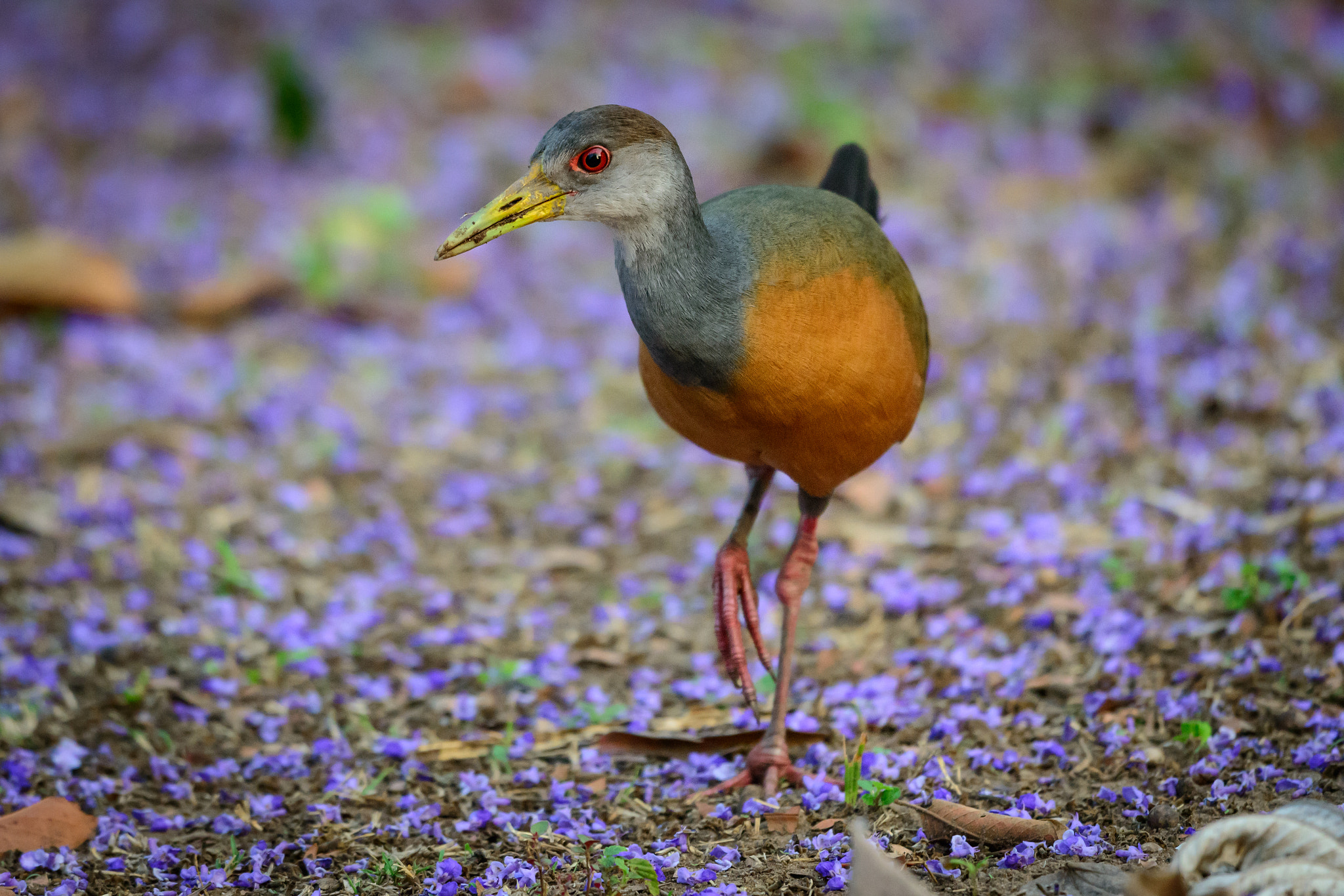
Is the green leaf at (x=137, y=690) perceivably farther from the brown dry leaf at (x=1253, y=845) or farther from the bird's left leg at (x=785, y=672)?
the brown dry leaf at (x=1253, y=845)

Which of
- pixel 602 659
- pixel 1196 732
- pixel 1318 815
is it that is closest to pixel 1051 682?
pixel 1196 732

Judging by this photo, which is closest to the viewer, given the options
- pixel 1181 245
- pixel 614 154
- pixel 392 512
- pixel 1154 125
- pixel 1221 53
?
→ pixel 614 154

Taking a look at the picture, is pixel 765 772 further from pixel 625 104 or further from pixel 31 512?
pixel 625 104

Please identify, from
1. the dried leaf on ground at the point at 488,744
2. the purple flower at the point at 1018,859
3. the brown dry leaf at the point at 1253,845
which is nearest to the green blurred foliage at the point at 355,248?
the dried leaf on ground at the point at 488,744

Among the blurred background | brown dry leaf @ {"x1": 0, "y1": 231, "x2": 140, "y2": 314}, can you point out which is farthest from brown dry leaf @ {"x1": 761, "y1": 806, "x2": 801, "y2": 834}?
brown dry leaf @ {"x1": 0, "y1": 231, "x2": 140, "y2": 314}

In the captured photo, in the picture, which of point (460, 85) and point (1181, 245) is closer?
point (1181, 245)

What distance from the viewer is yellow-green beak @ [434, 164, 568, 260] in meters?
3.07

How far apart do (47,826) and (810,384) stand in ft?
7.54

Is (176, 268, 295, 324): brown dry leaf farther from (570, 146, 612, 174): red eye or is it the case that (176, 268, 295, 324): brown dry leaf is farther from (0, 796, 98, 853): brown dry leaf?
(570, 146, 612, 174): red eye

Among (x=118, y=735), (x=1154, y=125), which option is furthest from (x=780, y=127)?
(x=118, y=735)

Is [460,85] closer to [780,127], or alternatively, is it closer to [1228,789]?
[780,127]

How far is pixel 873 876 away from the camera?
239 cm

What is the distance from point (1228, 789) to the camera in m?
3.24

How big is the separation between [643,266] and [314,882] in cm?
175
